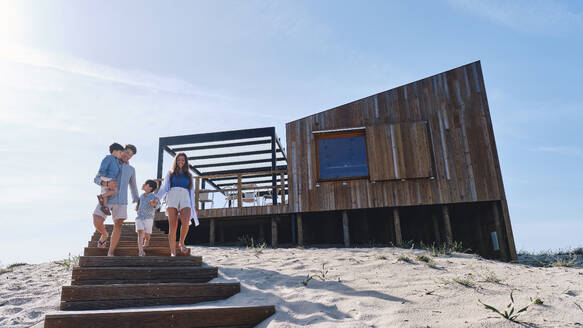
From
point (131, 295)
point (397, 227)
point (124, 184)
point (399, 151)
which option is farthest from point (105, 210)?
point (399, 151)

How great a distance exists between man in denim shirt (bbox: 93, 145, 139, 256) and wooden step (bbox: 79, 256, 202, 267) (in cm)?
36

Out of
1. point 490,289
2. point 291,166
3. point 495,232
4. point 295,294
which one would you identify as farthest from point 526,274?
point 291,166

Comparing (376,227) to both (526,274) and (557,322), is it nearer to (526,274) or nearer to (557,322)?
(526,274)

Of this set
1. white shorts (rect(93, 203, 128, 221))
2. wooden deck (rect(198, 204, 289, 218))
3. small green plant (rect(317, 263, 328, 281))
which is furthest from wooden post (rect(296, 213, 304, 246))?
white shorts (rect(93, 203, 128, 221))

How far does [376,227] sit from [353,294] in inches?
275

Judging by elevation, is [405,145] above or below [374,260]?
above

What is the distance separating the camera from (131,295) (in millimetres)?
3830

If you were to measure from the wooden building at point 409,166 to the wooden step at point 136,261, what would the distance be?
4.88 metres

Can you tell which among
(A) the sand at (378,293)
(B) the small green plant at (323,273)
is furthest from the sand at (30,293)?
(B) the small green plant at (323,273)

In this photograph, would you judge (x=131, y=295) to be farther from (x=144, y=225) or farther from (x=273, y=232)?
(x=273, y=232)

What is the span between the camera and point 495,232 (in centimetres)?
886

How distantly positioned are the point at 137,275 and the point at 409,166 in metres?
6.90

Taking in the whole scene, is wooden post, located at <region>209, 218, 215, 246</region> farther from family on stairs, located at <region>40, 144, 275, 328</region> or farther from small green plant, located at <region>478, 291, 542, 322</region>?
small green plant, located at <region>478, 291, 542, 322</region>

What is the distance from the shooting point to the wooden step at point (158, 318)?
3.14m
